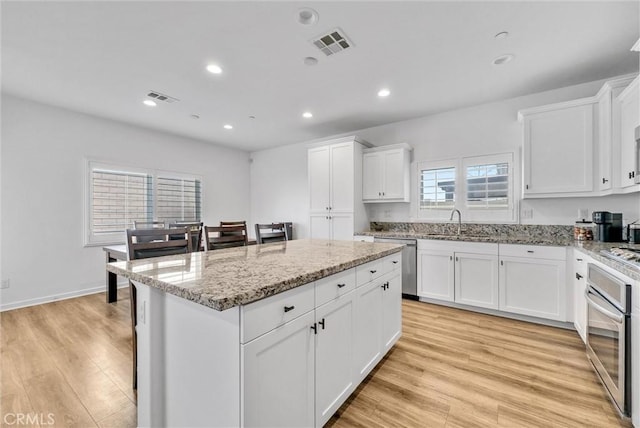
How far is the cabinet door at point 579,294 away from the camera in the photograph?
2.26 meters

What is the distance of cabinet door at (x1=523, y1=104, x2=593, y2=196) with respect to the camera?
2746 mm

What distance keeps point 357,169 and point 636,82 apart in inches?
112

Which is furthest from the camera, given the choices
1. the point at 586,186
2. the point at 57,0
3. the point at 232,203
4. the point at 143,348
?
the point at 232,203

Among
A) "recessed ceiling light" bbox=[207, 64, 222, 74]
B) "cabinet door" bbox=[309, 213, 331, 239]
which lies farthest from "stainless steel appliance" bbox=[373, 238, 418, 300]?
"recessed ceiling light" bbox=[207, 64, 222, 74]

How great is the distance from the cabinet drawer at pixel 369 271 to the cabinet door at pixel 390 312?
150 mm

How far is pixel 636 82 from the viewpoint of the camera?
7.11 feet

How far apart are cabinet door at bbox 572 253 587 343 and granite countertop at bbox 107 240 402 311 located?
1875mm

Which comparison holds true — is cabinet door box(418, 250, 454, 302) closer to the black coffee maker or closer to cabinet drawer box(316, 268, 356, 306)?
the black coffee maker

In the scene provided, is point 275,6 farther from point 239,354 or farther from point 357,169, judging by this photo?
point 357,169

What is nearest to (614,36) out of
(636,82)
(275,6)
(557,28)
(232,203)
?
(636,82)

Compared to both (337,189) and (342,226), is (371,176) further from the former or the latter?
(342,226)

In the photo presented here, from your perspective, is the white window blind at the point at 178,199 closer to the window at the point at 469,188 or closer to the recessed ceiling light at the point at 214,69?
the recessed ceiling light at the point at 214,69

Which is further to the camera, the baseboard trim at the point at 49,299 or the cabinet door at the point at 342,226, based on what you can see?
the cabinet door at the point at 342,226

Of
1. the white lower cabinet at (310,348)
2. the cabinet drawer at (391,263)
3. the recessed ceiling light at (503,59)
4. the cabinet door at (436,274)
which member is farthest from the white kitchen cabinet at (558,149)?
the white lower cabinet at (310,348)
